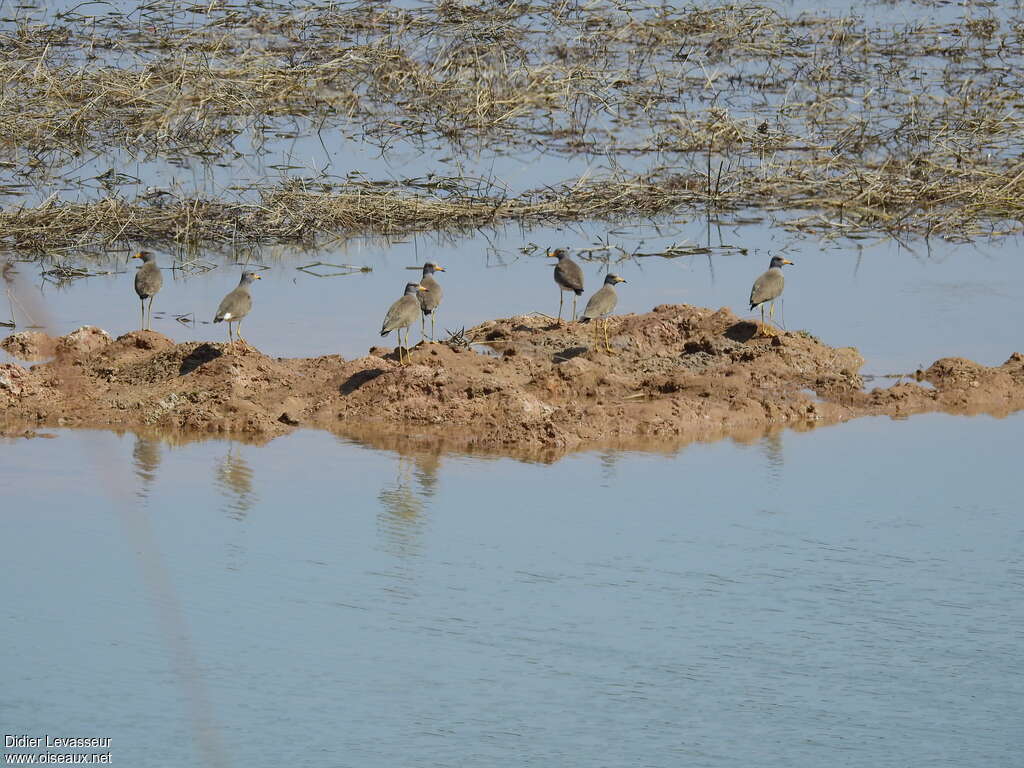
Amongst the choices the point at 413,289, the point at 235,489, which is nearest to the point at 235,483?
the point at 235,489

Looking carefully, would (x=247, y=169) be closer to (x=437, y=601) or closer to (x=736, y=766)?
(x=437, y=601)

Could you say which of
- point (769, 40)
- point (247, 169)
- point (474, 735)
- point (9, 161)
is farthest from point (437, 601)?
point (769, 40)

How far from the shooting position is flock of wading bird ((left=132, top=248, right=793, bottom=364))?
1280cm

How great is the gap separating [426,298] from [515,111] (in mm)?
7850

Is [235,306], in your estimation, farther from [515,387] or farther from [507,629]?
[507,629]

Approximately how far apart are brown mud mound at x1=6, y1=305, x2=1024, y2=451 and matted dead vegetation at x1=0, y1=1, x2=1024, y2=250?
172 inches

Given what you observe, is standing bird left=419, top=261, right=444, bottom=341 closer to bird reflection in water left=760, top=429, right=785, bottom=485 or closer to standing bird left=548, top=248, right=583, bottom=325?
standing bird left=548, top=248, right=583, bottom=325

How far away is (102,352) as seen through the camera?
1283 cm

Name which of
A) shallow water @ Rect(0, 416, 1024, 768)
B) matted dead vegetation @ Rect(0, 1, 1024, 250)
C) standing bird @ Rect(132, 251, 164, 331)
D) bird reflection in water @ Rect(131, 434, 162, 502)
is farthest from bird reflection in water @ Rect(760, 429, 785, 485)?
matted dead vegetation @ Rect(0, 1, 1024, 250)

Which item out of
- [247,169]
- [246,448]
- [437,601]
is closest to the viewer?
[437,601]

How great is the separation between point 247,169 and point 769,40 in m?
9.68

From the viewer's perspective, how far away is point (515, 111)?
68.8ft

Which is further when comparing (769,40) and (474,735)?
(769,40)

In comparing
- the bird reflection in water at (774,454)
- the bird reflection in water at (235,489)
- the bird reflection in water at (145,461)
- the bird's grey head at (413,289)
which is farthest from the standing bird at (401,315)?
the bird reflection in water at (774,454)
